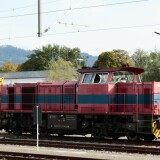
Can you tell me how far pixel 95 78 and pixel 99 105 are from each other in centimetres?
150

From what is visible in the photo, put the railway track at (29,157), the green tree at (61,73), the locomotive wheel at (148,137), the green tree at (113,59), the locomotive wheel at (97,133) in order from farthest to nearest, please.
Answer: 1. the green tree at (113,59)
2. the green tree at (61,73)
3. the locomotive wheel at (97,133)
4. the locomotive wheel at (148,137)
5. the railway track at (29,157)

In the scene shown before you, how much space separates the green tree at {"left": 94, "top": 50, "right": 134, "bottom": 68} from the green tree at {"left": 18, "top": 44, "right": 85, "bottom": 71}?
46146mm

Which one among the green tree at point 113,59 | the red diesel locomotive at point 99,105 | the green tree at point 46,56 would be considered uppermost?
the green tree at point 46,56

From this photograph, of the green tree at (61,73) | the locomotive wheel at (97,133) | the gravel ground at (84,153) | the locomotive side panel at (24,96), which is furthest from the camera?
the green tree at (61,73)

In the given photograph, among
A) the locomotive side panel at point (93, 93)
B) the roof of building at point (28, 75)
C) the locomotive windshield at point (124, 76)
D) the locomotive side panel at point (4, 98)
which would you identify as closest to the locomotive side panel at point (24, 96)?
the locomotive side panel at point (4, 98)

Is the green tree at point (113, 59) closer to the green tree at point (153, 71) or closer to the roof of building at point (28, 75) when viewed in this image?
the green tree at point (153, 71)

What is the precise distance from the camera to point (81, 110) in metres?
25.9

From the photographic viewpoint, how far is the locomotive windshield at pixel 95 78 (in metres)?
25.0

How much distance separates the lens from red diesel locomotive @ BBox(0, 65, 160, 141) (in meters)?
23.8

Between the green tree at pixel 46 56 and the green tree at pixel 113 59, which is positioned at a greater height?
the green tree at pixel 46 56

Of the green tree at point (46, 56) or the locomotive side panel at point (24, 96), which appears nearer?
the locomotive side panel at point (24, 96)

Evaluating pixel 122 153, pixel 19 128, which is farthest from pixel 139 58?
pixel 122 153

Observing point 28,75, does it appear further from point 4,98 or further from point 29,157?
point 29,157

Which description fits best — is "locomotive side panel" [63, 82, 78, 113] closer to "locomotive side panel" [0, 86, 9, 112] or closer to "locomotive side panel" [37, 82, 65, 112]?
"locomotive side panel" [37, 82, 65, 112]
